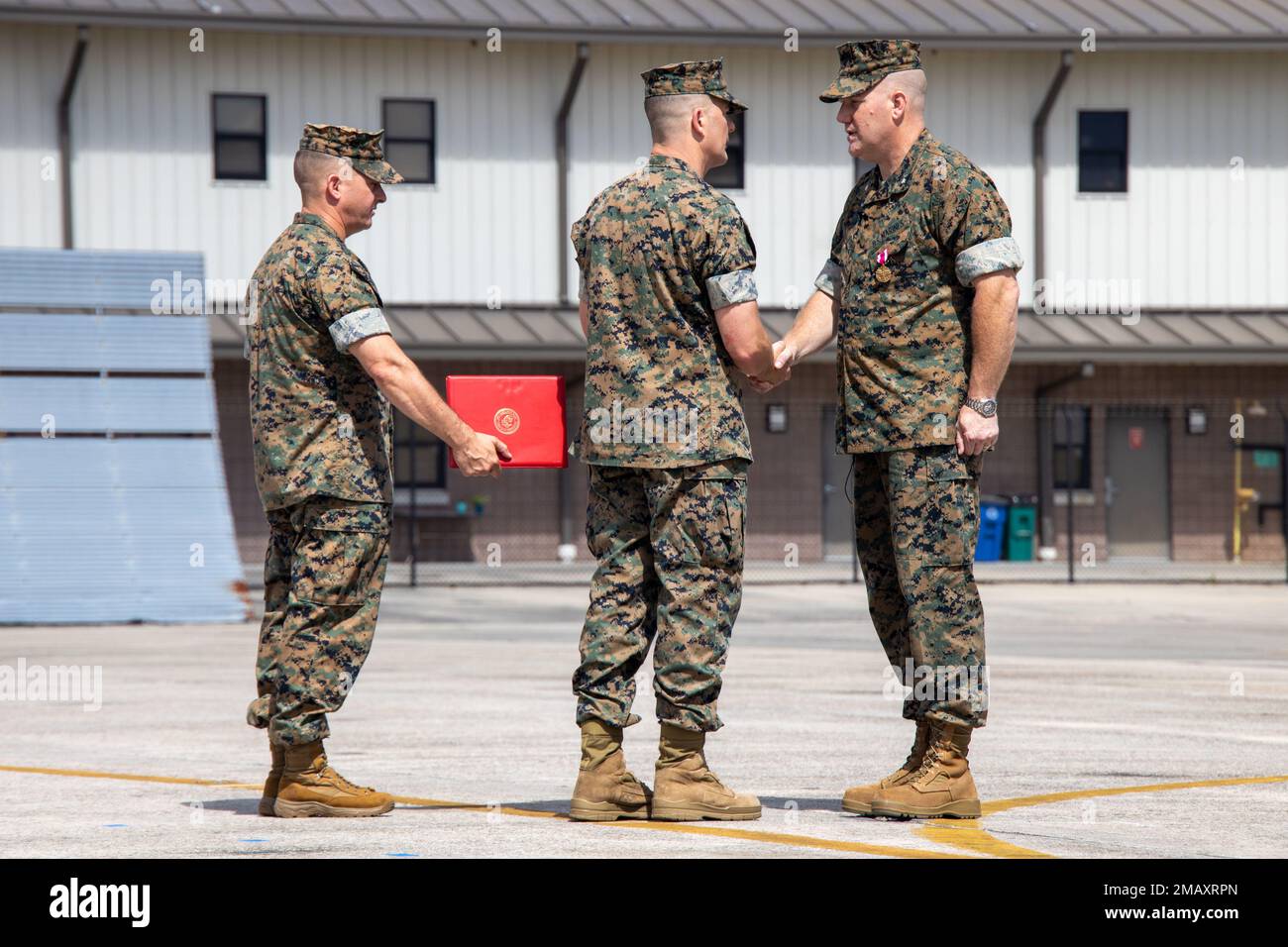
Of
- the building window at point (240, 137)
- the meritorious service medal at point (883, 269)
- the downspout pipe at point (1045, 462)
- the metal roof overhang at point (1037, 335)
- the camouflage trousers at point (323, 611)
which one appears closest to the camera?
the camouflage trousers at point (323, 611)

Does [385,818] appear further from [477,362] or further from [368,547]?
[477,362]

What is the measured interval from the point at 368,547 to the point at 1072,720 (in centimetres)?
465

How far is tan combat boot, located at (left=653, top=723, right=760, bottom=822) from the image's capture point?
6004mm

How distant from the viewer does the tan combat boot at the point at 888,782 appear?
6.30m

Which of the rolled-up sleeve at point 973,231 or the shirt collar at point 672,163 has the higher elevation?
the shirt collar at point 672,163

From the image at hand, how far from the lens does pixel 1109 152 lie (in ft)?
95.3

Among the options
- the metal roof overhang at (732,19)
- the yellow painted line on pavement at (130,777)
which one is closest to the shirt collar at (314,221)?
the yellow painted line on pavement at (130,777)

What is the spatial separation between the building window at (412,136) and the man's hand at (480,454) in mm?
21859

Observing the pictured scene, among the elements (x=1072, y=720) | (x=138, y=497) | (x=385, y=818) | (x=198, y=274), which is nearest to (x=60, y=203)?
(x=198, y=274)

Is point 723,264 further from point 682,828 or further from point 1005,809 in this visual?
point 1005,809

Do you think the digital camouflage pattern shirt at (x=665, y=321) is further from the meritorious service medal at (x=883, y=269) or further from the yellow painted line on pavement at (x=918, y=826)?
the yellow painted line on pavement at (x=918, y=826)

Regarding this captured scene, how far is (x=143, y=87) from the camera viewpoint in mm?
26578

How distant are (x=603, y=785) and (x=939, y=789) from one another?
110 cm

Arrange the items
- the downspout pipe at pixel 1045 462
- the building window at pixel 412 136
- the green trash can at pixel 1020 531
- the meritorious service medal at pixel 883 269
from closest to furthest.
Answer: the meritorious service medal at pixel 883 269
the building window at pixel 412 136
the green trash can at pixel 1020 531
the downspout pipe at pixel 1045 462
